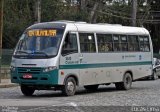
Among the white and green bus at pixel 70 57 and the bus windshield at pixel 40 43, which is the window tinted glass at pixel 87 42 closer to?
the white and green bus at pixel 70 57

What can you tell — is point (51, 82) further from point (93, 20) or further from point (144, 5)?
point (144, 5)

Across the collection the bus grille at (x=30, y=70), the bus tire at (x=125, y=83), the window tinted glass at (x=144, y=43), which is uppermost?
the window tinted glass at (x=144, y=43)

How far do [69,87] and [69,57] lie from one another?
47.7 inches

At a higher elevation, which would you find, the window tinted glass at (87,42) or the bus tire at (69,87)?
the window tinted glass at (87,42)

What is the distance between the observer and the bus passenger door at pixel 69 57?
68.9 feet

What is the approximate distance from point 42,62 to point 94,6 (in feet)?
105

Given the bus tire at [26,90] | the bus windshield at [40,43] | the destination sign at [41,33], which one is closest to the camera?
the bus windshield at [40,43]

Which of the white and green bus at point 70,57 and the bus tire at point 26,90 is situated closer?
the white and green bus at point 70,57

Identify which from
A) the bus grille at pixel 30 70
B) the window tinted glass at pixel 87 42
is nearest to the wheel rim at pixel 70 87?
the bus grille at pixel 30 70

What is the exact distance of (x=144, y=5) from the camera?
2532 inches

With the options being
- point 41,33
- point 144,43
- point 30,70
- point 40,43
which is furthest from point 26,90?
point 144,43

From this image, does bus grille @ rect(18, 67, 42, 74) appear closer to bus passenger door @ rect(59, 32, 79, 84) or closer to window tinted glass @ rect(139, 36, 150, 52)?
bus passenger door @ rect(59, 32, 79, 84)

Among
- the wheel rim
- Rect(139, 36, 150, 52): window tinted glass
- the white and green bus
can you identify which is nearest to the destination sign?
the white and green bus

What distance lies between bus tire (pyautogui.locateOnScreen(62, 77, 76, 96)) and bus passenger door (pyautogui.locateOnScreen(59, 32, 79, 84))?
0.25 m
